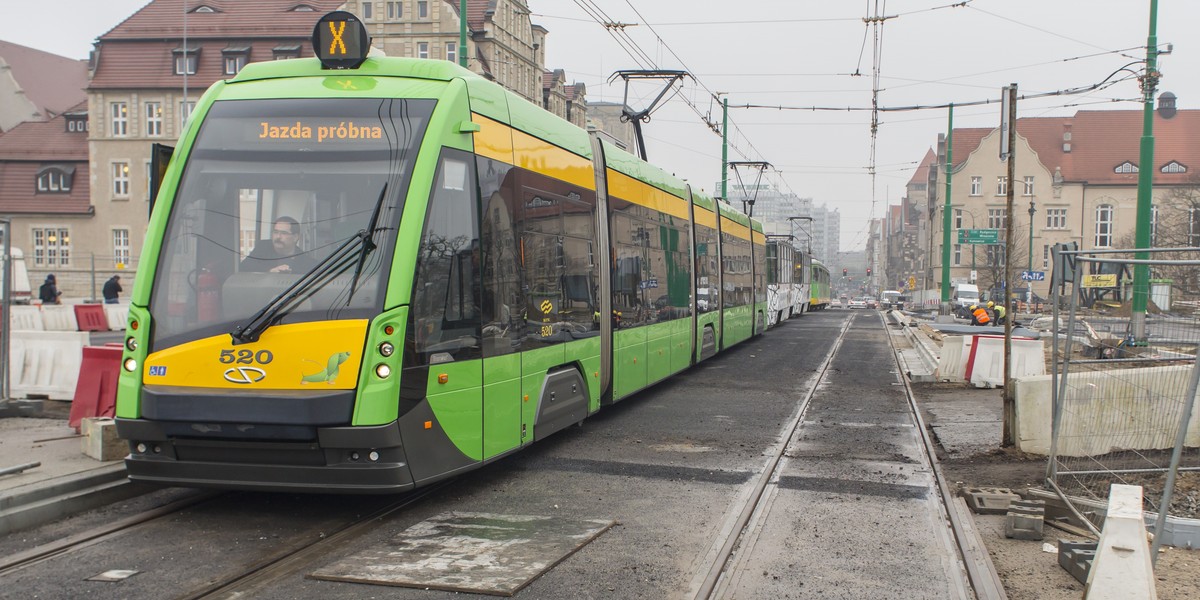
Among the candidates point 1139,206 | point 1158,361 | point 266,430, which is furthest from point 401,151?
point 1139,206

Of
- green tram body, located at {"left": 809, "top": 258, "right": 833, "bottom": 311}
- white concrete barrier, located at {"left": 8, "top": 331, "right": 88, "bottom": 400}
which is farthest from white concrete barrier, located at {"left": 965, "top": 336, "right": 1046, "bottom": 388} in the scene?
green tram body, located at {"left": 809, "top": 258, "right": 833, "bottom": 311}

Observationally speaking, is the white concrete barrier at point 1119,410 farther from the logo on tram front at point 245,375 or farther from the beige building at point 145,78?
the beige building at point 145,78

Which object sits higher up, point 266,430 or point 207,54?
point 207,54

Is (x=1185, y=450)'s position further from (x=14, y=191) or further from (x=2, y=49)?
(x=2, y=49)

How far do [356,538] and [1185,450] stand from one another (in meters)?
6.87

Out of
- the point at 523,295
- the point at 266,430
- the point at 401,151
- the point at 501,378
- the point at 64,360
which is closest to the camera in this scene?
the point at 266,430

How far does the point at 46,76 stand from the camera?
71.6 m

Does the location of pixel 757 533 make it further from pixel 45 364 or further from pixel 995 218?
pixel 995 218

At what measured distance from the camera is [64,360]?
1183 cm

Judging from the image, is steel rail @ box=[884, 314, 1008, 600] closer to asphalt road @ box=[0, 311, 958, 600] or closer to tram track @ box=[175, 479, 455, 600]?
asphalt road @ box=[0, 311, 958, 600]

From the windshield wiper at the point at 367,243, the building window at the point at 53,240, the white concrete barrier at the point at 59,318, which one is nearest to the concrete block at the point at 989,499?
the windshield wiper at the point at 367,243

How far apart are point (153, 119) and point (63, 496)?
5485cm

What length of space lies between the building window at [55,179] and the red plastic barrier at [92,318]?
121 feet

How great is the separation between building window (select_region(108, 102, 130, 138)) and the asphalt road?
53.0 m
